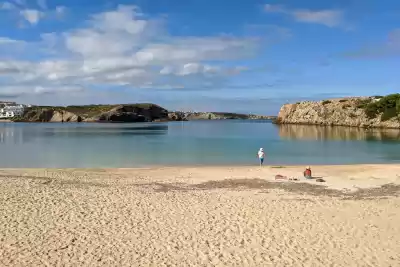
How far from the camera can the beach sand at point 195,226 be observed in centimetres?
953

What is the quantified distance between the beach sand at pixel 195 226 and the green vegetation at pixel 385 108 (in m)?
101

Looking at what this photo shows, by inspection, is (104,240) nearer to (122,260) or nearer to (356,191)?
(122,260)

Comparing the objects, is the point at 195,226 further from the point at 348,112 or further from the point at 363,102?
the point at 363,102

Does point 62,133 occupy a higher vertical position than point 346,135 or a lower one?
higher

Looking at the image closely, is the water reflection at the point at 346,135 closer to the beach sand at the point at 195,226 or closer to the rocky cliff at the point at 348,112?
the rocky cliff at the point at 348,112

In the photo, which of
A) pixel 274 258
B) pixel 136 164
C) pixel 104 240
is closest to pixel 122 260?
pixel 104 240

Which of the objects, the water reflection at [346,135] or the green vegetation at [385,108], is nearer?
the water reflection at [346,135]

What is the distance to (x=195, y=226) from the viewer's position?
12.1 meters

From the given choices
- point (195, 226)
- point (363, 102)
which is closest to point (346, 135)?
point (363, 102)

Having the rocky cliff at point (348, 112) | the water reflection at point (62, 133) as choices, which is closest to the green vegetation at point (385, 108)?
the rocky cliff at point (348, 112)

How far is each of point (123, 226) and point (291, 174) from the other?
50.4 feet

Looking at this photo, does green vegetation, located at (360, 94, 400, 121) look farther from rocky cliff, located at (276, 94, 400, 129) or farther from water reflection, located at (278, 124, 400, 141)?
water reflection, located at (278, 124, 400, 141)

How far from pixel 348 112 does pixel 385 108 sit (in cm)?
1628

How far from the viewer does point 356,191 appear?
18.7m
